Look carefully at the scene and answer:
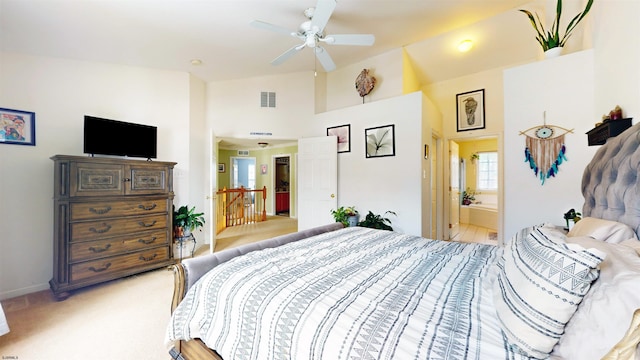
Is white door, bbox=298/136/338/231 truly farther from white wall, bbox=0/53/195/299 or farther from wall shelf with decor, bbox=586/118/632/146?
wall shelf with decor, bbox=586/118/632/146

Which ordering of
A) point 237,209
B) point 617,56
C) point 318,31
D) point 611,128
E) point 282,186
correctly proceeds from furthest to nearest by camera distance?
point 282,186 → point 237,209 → point 318,31 → point 617,56 → point 611,128

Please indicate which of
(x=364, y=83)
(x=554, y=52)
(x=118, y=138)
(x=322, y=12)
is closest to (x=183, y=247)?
(x=118, y=138)

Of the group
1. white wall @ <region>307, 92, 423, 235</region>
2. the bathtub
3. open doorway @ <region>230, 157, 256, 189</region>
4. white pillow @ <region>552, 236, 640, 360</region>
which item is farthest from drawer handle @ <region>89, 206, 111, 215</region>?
the bathtub

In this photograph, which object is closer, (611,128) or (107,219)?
(611,128)

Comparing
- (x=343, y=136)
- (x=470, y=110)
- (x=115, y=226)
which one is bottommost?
(x=115, y=226)

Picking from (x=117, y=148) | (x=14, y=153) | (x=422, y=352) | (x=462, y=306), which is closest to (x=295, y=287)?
(x=422, y=352)

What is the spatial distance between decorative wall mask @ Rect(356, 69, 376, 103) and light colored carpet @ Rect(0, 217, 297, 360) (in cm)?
394

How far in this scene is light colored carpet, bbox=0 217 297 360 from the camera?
1.69 metres

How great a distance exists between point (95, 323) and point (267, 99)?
3833 millimetres

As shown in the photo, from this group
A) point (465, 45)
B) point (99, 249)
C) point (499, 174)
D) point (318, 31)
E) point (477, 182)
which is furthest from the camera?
point (477, 182)

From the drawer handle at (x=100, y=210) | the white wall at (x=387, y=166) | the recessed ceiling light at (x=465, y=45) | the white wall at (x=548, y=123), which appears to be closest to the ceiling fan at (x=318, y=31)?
the white wall at (x=387, y=166)

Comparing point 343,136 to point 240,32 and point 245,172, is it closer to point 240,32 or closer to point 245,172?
point 240,32

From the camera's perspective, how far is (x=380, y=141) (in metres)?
3.88

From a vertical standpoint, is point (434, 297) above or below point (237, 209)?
above
